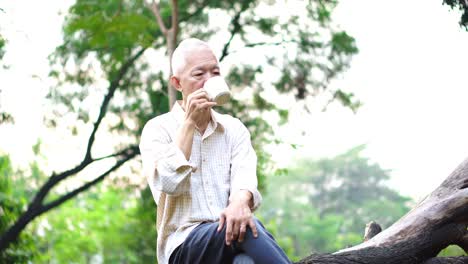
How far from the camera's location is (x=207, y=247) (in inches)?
101

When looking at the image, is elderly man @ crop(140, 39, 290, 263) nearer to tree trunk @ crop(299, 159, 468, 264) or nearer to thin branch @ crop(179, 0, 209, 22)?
tree trunk @ crop(299, 159, 468, 264)

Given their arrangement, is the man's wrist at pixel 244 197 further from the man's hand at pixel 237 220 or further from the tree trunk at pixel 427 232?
the tree trunk at pixel 427 232

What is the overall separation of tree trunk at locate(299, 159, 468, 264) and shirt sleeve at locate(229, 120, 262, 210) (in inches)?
35.5

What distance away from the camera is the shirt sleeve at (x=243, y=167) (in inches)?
105

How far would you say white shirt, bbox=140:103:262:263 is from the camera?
101 inches

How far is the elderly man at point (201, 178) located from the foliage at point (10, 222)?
21.0 ft

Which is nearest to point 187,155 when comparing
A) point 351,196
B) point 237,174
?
point 237,174

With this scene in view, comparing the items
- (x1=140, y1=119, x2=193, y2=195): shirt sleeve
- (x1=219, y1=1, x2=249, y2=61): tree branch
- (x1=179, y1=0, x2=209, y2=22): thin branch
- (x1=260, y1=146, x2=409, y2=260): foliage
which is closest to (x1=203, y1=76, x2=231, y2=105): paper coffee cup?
(x1=140, y1=119, x2=193, y2=195): shirt sleeve

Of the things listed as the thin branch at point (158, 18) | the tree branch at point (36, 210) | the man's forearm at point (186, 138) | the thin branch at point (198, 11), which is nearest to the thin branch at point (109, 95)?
the tree branch at point (36, 210)

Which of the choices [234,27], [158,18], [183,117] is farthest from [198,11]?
[183,117]

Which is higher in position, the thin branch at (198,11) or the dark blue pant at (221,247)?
the thin branch at (198,11)

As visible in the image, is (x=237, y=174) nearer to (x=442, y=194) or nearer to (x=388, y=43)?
(x=442, y=194)

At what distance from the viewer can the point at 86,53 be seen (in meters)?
10.3

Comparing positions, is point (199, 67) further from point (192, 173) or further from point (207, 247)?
point (207, 247)
